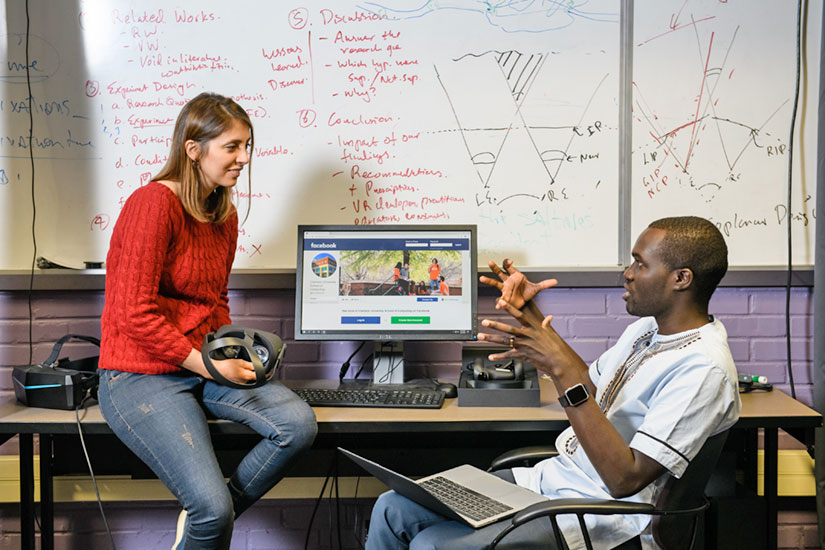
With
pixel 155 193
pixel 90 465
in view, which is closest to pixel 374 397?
pixel 155 193

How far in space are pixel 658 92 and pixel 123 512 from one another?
2.28m

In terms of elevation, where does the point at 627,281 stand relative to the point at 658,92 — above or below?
below

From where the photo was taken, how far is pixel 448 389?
2174mm

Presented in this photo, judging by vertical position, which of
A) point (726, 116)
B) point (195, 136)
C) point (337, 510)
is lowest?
point (337, 510)

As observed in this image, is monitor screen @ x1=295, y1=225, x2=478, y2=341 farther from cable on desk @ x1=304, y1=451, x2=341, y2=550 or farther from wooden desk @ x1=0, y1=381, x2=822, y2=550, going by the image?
cable on desk @ x1=304, y1=451, x2=341, y2=550

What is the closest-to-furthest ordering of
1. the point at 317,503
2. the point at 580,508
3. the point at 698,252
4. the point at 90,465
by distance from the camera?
the point at 580,508
the point at 698,252
the point at 90,465
the point at 317,503

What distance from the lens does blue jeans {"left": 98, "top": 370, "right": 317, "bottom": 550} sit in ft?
5.74

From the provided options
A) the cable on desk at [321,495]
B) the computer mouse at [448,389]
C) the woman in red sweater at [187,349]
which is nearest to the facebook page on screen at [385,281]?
the computer mouse at [448,389]

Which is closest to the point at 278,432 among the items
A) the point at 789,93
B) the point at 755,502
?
the point at 755,502

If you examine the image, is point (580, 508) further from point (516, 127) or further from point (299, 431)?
point (516, 127)

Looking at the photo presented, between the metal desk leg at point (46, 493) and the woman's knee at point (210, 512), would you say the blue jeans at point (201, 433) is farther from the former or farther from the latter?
the metal desk leg at point (46, 493)

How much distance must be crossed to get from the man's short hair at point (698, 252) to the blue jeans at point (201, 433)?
961mm

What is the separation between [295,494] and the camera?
2.53m

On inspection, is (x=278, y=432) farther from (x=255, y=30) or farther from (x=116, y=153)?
(x=255, y=30)
